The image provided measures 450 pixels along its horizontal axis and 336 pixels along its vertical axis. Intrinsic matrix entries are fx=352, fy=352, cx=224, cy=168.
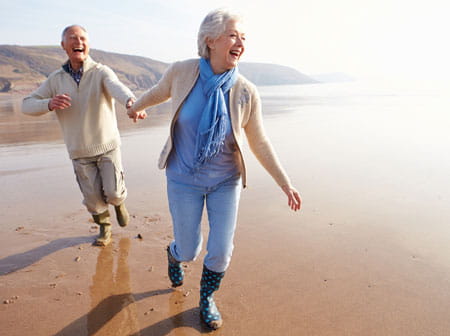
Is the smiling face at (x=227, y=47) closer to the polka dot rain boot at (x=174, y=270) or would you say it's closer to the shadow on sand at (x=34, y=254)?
the polka dot rain boot at (x=174, y=270)

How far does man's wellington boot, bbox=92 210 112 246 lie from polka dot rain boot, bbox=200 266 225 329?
1727 mm

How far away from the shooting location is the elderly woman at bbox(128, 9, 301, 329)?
7.84ft

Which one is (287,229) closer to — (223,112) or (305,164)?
(223,112)

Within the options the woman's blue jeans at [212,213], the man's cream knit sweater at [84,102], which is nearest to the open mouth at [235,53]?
the woman's blue jeans at [212,213]

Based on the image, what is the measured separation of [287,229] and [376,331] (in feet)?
5.93

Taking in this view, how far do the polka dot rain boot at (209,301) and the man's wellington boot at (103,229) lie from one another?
1.73m

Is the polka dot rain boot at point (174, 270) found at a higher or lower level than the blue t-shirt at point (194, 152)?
lower

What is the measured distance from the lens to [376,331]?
2572 millimetres

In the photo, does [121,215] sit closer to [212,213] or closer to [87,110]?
[87,110]

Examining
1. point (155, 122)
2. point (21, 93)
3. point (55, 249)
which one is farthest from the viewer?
point (21, 93)

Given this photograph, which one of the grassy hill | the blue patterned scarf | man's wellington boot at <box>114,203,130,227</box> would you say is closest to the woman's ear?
the blue patterned scarf

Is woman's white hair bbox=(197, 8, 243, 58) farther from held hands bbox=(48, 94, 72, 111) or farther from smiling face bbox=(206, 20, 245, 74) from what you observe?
held hands bbox=(48, 94, 72, 111)

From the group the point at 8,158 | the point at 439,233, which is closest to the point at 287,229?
the point at 439,233

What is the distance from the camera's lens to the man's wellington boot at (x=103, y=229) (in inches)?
155
